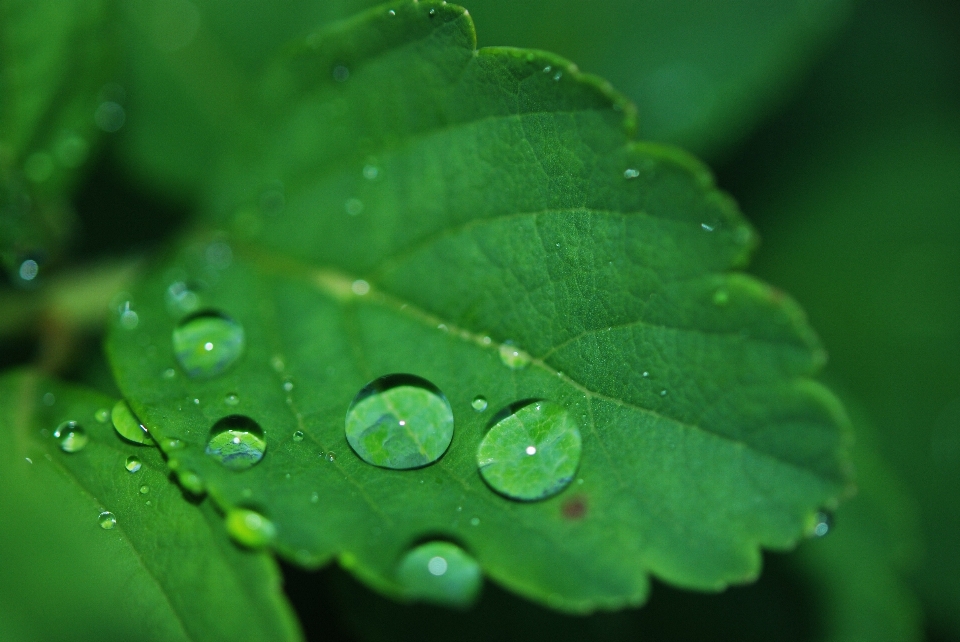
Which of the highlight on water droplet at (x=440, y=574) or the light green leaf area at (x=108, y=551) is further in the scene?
the highlight on water droplet at (x=440, y=574)

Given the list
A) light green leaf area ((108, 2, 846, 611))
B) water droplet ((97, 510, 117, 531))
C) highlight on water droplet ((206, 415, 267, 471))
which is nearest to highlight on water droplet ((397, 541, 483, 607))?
light green leaf area ((108, 2, 846, 611))

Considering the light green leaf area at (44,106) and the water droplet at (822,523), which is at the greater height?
the light green leaf area at (44,106)

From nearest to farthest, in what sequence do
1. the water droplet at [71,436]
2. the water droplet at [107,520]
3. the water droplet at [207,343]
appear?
the water droplet at [107,520]
the water droplet at [71,436]
the water droplet at [207,343]

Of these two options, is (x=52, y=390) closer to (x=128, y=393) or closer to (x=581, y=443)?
(x=128, y=393)

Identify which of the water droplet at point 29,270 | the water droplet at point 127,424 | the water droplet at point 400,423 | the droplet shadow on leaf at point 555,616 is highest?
the water droplet at point 400,423

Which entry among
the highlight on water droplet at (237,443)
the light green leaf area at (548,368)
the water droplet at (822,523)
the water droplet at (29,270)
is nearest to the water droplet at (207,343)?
the light green leaf area at (548,368)

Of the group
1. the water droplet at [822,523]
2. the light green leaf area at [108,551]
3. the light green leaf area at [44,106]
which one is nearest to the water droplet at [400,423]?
the light green leaf area at [108,551]

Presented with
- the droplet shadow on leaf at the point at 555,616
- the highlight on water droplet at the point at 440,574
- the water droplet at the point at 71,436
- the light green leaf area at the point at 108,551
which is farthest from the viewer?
the droplet shadow on leaf at the point at 555,616

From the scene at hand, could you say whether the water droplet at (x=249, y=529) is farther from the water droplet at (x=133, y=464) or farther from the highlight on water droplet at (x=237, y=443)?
the water droplet at (x=133, y=464)
